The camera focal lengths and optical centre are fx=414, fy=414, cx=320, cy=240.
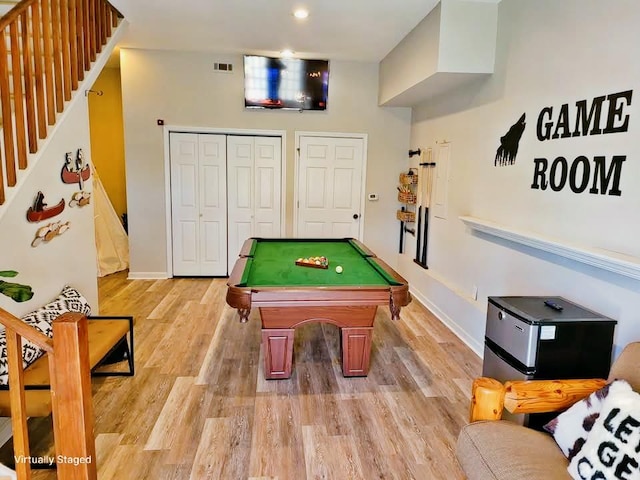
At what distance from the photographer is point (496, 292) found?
3.65m

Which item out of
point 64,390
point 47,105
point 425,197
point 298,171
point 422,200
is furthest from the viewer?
point 298,171

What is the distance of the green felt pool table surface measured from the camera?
3.08 m

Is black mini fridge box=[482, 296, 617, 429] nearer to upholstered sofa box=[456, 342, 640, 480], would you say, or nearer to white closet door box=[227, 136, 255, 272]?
upholstered sofa box=[456, 342, 640, 480]

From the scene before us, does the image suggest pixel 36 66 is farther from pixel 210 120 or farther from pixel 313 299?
pixel 210 120

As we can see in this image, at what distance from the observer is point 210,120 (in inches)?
225

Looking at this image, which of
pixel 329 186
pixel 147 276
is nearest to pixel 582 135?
pixel 329 186

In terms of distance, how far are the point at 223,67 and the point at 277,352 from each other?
164 inches

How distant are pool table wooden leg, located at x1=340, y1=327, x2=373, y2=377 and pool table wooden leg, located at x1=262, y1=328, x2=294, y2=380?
42 centimetres

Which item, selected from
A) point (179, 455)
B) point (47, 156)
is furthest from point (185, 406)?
point (47, 156)

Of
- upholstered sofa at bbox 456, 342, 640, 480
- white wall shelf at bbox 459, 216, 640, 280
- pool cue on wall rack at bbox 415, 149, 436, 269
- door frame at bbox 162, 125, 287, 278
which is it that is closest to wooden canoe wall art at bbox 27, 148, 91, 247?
door frame at bbox 162, 125, 287, 278

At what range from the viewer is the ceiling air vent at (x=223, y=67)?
18.4 feet

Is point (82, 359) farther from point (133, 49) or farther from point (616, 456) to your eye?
point (133, 49)

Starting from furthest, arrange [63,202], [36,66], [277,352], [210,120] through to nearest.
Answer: [210,120] → [277,352] → [63,202] → [36,66]

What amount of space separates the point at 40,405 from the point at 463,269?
368cm
